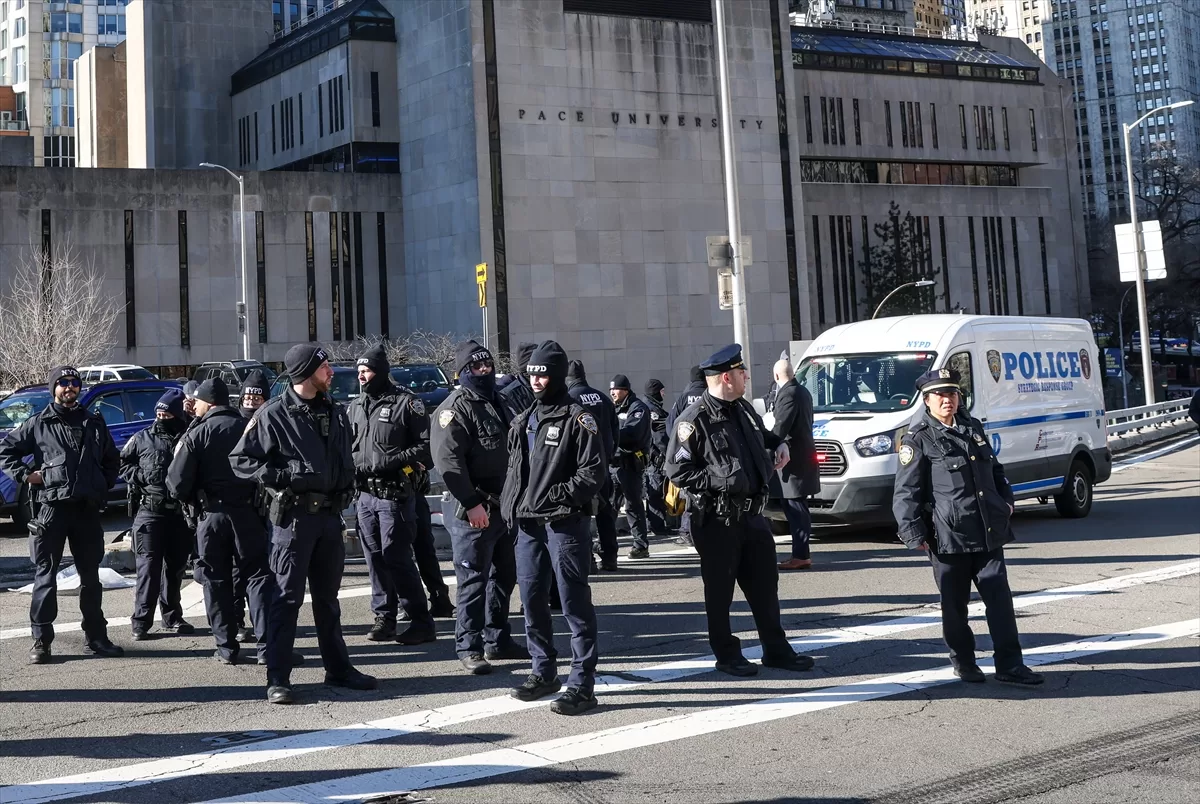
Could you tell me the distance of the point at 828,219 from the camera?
7244cm

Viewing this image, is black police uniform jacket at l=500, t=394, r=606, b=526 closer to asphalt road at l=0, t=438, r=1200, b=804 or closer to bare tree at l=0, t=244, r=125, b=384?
asphalt road at l=0, t=438, r=1200, b=804

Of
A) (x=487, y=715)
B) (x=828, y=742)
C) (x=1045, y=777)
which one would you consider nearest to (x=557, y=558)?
(x=487, y=715)

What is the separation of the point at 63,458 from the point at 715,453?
4.46 metres

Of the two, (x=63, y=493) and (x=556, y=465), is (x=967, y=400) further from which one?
(x=63, y=493)

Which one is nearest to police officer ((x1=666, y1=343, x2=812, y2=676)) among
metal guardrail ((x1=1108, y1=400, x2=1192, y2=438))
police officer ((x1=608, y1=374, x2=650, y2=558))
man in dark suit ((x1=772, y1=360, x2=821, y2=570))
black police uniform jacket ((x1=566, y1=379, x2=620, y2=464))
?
black police uniform jacket ((x1=566, y1=379, x2=620, y2=464))

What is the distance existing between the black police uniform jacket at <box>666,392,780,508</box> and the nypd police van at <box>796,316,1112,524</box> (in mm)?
6070

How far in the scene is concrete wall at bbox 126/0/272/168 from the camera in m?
69.6

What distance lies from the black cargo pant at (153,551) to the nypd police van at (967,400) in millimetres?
6777

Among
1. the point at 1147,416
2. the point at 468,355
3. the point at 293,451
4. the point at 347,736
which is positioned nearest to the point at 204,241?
the point at 1147,416

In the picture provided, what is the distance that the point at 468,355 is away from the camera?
8.20 metres

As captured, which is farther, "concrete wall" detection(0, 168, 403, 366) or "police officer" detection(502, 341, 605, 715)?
"concrete wall" detection(0, 168, 403, 366)

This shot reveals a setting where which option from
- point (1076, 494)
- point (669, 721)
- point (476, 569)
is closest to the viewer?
point (669, 721)

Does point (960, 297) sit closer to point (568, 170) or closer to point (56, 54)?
point (568, 170)

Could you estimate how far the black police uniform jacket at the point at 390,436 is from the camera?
8945 millimetres
